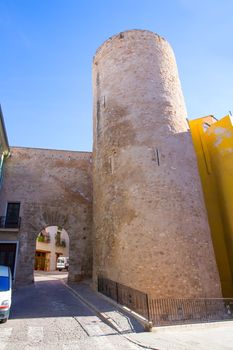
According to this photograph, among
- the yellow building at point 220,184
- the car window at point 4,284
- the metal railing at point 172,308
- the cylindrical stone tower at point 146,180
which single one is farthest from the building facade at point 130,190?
the car window at point 4,284

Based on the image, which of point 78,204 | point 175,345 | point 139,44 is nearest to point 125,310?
point 175,345

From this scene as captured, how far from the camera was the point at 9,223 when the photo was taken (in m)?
16.7

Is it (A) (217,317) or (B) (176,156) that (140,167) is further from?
(A) (217,317)

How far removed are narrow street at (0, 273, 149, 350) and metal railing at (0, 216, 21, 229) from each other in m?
7.79

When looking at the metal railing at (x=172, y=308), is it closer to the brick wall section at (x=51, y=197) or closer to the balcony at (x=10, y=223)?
the brick wall section at (x=51, y=197)

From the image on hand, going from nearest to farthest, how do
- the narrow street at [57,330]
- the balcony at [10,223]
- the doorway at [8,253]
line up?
the narrow street at [57,330]
the doorway at [8,253]
the balcony at [10,223]

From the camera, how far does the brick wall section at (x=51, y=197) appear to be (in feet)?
54.9

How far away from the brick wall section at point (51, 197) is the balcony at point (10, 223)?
33 cm

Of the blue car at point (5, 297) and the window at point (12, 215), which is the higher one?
the window at point (12, 215)

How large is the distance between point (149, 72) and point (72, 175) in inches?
349

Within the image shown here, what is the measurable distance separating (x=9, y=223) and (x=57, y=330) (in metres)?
11.6

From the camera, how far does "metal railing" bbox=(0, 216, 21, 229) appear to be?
1644 cm

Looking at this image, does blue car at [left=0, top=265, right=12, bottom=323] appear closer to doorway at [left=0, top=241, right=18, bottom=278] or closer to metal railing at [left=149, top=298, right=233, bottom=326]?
metal railing at [left=149, top=298, right=233, bottom=326]

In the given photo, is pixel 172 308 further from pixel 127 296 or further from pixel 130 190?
pixel 130 190
